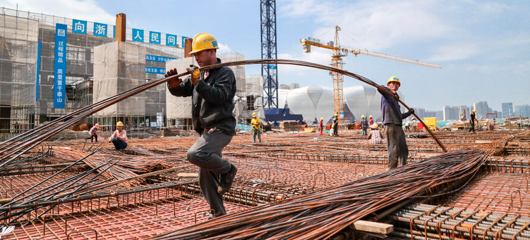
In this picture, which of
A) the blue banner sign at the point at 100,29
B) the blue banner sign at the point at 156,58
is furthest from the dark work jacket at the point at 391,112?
the blue banner sign at the point at 100,29

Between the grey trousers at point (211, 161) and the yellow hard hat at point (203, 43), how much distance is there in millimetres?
560

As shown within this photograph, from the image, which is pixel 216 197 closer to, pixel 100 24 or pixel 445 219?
pixel 445 219

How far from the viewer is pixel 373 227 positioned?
1537 millimetres

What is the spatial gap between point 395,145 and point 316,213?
2.52 m

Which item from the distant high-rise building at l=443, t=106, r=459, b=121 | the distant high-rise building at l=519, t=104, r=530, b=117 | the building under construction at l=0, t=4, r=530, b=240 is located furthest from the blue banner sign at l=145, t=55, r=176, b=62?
the distant high-rise building at l=519, t=104, r=530, b=117

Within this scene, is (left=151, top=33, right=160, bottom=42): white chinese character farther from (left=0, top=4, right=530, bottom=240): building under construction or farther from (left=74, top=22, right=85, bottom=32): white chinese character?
(left=0, top=4, right=530, bottom=240): building under construction

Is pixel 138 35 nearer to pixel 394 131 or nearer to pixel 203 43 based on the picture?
pixel 394 131

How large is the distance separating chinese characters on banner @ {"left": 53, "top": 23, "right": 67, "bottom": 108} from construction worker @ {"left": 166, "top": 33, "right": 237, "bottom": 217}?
2148 cm

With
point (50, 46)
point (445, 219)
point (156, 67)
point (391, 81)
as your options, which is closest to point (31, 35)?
point (50, 46)

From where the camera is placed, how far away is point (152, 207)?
9.30 ft

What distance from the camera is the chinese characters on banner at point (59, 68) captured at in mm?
19719

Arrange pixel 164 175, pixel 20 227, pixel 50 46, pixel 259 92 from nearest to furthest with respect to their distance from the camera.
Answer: pixel 20 227 < pixel 164 175 < pixel 50 46 < pixel 259 92

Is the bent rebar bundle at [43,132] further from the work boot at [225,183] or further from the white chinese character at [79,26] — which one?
the white chinese character at [79,26]

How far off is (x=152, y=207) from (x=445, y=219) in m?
2.31
